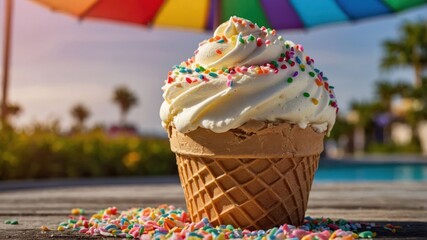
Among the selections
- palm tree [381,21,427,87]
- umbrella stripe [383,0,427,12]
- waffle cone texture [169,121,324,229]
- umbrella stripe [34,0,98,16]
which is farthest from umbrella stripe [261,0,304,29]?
palm tree [381,21,427,87]

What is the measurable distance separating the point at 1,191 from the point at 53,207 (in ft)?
9.15

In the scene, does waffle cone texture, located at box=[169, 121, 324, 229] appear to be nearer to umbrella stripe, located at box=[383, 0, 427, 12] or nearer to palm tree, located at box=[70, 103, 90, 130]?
umbrella stripe, located at box=[383, 0, 427, 12]

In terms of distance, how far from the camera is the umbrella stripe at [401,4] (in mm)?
6316

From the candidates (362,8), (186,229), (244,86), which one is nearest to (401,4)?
(362,8)

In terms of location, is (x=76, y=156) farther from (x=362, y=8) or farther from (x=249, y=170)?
(x=249, y=170)

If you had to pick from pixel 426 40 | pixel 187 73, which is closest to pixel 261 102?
pixel 187 73

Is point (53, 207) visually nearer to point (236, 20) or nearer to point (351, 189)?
point (236, 20)

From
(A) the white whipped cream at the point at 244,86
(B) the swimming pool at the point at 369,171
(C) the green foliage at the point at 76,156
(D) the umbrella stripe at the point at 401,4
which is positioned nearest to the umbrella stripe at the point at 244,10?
(D) the umbrella stripe at the point at 401,4

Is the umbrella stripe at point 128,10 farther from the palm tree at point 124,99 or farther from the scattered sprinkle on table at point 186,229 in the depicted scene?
the palm tree at point 124,99

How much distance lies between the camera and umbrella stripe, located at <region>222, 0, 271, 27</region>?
676 cm

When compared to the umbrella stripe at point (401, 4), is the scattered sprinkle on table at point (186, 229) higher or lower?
lower

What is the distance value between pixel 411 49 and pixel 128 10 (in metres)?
31.3

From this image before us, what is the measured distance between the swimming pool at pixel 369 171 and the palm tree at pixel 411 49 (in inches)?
562

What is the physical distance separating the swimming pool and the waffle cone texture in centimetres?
1234
